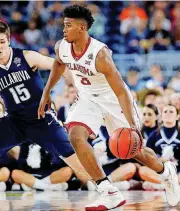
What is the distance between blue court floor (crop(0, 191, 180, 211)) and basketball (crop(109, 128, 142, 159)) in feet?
2.23

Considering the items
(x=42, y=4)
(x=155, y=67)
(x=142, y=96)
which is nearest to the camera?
(x=142, y=96)

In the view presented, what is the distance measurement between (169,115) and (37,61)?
292cm

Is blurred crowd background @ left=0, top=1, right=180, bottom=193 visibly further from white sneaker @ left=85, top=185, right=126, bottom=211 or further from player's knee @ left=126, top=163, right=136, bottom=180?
white sneaker @ left=85, top=185, right=126, bottom=211

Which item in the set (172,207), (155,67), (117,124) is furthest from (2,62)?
(155,67)

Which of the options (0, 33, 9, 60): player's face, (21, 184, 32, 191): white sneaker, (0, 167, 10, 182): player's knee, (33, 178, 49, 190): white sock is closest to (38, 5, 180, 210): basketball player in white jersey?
(0, 33, 9, 60): player's face

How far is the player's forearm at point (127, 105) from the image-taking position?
650 cm

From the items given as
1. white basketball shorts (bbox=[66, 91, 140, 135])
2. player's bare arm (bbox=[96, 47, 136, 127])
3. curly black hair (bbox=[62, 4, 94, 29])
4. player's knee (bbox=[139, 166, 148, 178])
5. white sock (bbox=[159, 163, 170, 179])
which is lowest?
player's knee (bbox=[139, 166, 148, 178])

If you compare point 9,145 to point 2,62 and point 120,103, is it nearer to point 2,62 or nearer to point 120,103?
point 2,62

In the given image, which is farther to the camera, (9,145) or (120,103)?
(9,145)

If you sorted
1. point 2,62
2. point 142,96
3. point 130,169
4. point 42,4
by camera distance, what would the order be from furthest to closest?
point 42,4 → point 142,96 → point 130,169 → point 2,62

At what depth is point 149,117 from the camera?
34.3 feet

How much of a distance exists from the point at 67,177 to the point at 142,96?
2413 millimetres

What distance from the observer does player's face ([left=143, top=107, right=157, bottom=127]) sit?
1041 cm

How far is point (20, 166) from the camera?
10.3m
